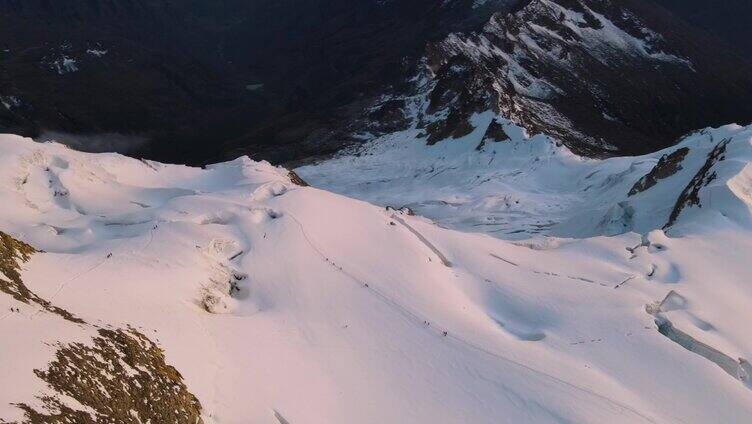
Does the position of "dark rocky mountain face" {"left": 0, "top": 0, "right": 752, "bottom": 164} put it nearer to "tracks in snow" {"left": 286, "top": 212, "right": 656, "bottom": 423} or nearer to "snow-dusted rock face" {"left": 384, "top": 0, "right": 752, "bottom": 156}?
"snow-dusted rock face" {"left": 384, "top": 0, "right": 752, "bottom": 156}

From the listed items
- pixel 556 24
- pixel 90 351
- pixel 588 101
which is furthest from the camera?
pixel 556 24

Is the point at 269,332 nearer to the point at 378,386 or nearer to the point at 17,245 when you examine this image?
the point at 378,386

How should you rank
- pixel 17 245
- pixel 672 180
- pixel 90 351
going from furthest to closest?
pixel 672 180, pixel 17 245, pixel 90 351

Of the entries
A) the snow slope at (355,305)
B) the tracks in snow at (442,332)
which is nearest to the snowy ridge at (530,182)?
the snow slope at (355,305)

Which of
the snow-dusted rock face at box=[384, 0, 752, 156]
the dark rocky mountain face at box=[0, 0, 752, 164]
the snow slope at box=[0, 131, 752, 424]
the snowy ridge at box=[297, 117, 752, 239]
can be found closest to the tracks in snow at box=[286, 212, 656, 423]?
the snow slope at box=[0, 131, 752, 424]

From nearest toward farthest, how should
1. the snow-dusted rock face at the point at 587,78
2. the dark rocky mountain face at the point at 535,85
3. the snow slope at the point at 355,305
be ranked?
1. the snow slope at the point at 355,305
2. the snow-dusted rock face at the point at 587,78
3. the dark rocky mountain face at the point at 535,85

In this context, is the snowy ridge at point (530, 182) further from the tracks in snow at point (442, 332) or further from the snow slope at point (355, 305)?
the tracks in snow at point (442, 332)

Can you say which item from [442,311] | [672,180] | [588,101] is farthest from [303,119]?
[442,311]
